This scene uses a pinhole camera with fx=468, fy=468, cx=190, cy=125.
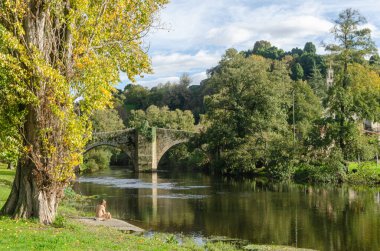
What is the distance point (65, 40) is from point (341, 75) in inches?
1173

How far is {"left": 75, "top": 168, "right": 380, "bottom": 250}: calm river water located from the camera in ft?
61.4

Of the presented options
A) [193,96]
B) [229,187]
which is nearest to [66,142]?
[229,187]

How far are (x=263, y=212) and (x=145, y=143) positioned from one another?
3729cm

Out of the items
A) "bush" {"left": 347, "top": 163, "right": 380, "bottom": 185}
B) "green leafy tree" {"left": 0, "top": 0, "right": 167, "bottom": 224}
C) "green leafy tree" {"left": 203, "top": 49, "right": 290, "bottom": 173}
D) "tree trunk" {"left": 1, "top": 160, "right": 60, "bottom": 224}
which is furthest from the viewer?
"green leafy tree" {"left": 203, "top": 49, "right": 290, "bottom": 173}

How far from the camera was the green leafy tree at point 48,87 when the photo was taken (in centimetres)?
1360

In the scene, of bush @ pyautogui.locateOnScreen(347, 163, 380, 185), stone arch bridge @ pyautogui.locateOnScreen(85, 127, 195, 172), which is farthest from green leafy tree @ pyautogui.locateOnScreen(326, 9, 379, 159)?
stone arch bridge @ pyautogui.locateOnScreen(85, 127, 195, 172)

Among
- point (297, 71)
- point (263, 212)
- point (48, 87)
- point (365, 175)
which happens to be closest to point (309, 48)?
point (297, 71)

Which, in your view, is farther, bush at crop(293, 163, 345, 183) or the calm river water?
bush at crop(293, 163, 345, 183)

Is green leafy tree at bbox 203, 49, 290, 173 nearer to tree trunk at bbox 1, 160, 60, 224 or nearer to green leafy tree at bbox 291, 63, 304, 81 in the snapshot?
tree trunk at bbox 1, 160, 60, 224

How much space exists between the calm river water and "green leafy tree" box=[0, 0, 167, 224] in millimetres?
7129

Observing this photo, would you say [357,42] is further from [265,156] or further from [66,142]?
[66,142]

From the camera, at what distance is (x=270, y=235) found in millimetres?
18922

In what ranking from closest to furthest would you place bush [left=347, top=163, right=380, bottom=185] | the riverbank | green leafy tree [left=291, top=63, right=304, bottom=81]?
the riverbank, bush [left=347, top=163, right=380, bottom=185], green leafy tree [left=291, top=63, right=304, bottom=81]

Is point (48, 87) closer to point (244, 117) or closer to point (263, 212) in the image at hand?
point (263, 212)
